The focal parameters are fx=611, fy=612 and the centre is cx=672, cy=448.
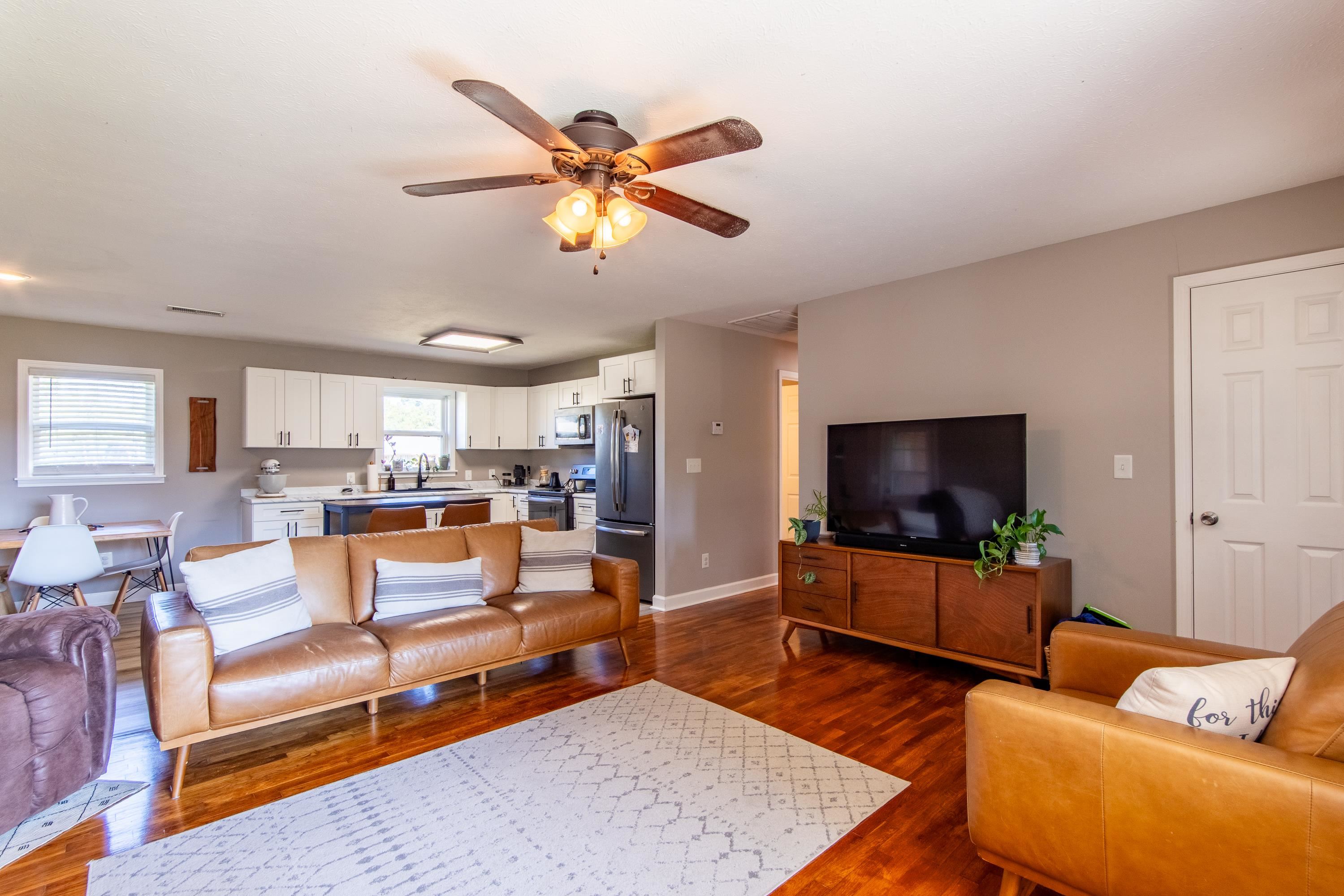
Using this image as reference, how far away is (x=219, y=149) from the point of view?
2252 mm

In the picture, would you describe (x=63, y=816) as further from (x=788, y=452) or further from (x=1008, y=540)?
(x=788, y=452)

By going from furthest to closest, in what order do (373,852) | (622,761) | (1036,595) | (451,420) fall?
1. (451,420)
2. (1036,595)
3. (622,761)
4. (373,852)

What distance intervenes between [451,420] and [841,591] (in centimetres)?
528

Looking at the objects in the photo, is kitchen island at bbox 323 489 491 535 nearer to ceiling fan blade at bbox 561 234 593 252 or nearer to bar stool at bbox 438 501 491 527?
bar stool at bbox 438 501 491 527

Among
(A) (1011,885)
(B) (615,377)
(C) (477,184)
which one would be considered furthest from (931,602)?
(B) (615,377)

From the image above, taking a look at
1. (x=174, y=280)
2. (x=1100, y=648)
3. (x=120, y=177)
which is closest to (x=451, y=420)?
(x=174, y=280)

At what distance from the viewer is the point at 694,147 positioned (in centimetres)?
179

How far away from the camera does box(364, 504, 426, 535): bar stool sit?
4.59 metres

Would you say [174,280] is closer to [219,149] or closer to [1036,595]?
[219,149]

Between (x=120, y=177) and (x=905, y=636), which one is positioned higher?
(x=120, y=177)

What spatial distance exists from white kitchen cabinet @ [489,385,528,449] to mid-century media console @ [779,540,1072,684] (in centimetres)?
444

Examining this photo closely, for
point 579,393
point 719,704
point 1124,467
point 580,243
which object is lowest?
point 719,704

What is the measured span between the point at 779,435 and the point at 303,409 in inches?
186

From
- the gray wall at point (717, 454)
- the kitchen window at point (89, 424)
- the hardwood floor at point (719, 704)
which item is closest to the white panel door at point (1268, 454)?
the hardwood floor at point (719, 704)
